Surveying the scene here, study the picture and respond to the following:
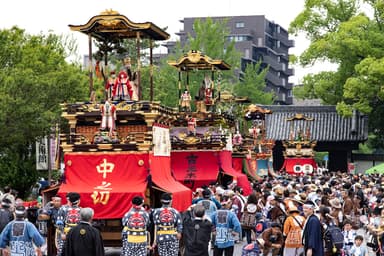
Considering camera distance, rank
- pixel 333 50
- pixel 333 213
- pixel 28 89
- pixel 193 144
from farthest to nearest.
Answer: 1. pixel 333 50
2. pixel 193 144
3. pixel 28 89
4. pixel 333 213

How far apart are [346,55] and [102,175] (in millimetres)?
37781

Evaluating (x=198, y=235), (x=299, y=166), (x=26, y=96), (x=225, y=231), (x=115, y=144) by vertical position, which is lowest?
(x=299, y=166)

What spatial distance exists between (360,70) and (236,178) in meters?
22.6

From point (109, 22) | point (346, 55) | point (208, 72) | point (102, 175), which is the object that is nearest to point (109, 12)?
point (109, 22)

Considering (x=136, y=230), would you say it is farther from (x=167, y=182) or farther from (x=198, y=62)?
(x=198, y=62)

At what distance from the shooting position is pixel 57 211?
16500 mm

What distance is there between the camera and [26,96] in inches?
1023

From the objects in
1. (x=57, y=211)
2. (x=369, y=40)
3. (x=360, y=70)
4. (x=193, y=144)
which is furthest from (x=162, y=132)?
(x=369, y=40)

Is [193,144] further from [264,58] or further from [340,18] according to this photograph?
[264,58]

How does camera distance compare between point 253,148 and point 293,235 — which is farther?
point 253,148

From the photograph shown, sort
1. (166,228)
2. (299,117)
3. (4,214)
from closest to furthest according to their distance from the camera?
(166,228) < (4,214) < (299,117)

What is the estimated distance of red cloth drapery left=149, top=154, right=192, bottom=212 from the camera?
1877 centimetres

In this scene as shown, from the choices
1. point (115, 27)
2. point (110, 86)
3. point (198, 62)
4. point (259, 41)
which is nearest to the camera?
point (115, 27)

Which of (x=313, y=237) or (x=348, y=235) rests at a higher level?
(x=313, y=237)
